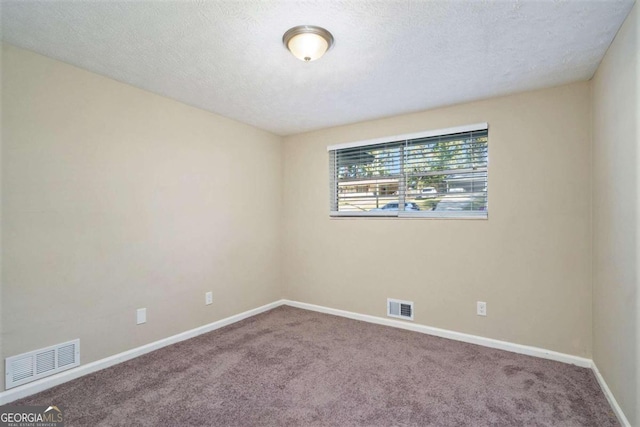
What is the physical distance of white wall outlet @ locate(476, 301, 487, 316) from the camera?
3.02 m

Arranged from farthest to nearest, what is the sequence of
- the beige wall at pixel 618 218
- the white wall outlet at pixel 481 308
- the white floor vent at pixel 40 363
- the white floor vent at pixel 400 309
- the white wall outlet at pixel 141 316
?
the white floor vent at pixel 400 309, the white wall outlet at pixel 481 308, the white wall outlet at pixel 141 316, the white floor vent at pixel 40 363, the beige wall at pixel 618 218

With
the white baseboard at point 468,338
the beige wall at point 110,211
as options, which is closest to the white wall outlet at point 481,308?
the white baseboard at point 468,338

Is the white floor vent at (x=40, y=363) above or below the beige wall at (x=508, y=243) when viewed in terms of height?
below

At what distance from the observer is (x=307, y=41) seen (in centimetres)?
194

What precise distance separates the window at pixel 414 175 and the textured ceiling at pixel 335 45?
1.58 feet

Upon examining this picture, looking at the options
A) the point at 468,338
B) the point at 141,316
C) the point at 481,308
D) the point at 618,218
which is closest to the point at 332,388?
the point at 468,338

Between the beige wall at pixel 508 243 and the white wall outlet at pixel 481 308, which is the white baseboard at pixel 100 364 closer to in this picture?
the beige wall at pixel 508 243

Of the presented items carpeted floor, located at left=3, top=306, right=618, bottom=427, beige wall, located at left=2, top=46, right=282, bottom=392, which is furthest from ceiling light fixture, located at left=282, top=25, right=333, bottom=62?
carpeted floor, located at left=3, top=306, right=618, bottom=427

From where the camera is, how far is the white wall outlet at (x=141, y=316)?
279 cm


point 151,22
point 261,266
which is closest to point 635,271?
point 151,22

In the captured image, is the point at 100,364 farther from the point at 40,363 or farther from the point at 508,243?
the point at 508,243

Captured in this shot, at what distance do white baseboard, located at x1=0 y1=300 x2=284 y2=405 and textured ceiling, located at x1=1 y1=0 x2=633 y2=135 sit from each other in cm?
227

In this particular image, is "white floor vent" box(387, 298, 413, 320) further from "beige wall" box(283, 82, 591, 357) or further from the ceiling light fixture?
the ceiling light fixture

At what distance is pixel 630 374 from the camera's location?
1768 millimetres
